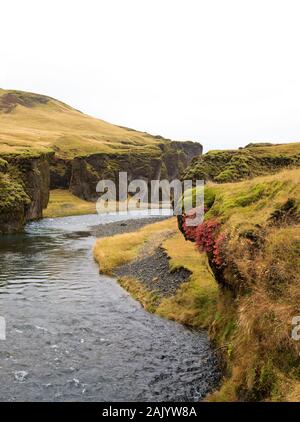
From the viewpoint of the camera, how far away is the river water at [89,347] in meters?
20.7

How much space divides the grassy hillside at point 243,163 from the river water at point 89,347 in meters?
29.7

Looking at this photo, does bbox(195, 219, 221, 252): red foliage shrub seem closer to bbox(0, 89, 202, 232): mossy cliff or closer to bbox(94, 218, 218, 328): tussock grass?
bbox(94, 218, 218, 328): tussock grass

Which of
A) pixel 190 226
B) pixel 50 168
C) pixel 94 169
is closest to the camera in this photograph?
pixel 190 226

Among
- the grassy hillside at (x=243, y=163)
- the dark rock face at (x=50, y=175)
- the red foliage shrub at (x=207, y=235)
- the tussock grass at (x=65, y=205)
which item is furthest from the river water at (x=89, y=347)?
the tussock grass at (x=65, y=205)

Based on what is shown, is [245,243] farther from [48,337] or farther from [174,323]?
[48,337]

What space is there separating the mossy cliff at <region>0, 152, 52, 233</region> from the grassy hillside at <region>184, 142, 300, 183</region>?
3146 cm

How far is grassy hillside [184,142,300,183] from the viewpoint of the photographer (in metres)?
65.6

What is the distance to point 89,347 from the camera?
2620 centimetres

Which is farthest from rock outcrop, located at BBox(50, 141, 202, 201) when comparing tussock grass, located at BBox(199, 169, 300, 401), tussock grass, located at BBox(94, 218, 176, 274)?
tussock grass, located at BBox(199, 169, 300, 401)

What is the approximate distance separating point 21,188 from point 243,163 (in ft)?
142

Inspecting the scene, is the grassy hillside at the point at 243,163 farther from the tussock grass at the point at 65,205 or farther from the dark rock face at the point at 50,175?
the tussock grass at the point at 65,205

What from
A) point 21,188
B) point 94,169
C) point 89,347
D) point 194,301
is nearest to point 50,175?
point 94,169

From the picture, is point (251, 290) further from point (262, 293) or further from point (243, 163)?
point (243, 163)
